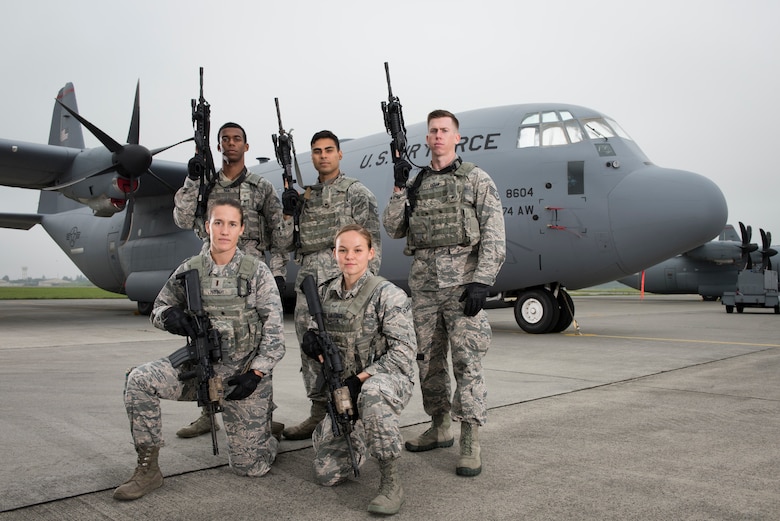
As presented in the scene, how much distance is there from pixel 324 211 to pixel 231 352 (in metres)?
1.41

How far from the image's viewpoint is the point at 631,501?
2814mm

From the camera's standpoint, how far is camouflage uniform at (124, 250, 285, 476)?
3.09 m

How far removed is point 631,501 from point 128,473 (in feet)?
8.38

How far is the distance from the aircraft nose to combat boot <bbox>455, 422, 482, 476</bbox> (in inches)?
247

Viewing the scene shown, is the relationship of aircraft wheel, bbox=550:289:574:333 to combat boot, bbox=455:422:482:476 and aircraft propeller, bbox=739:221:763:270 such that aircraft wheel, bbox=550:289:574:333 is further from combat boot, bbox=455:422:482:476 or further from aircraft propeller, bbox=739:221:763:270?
aircraft propeller, bbox=739:221:763:270

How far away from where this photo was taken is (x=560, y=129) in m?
9.55

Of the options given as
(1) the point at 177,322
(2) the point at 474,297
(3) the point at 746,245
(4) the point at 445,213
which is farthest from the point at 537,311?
(3) the point at 746,245

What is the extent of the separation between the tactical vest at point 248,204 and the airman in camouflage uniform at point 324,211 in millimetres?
258

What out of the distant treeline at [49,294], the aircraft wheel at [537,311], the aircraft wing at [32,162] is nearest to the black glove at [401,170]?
the aircraft wheel at [537,311]

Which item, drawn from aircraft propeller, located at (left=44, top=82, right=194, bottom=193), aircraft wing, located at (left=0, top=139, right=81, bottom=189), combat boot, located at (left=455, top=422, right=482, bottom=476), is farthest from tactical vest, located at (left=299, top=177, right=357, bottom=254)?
aircraft wing, located at (left=0, top=139, right=81, bottom=189)

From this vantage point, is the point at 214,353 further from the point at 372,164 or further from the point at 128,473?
the point at 372,164

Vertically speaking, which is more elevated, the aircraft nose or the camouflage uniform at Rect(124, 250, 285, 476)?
the aircraft nose

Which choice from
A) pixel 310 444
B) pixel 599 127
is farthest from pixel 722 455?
pixel 599 127

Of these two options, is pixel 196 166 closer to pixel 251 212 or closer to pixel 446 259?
pixel 251 212
